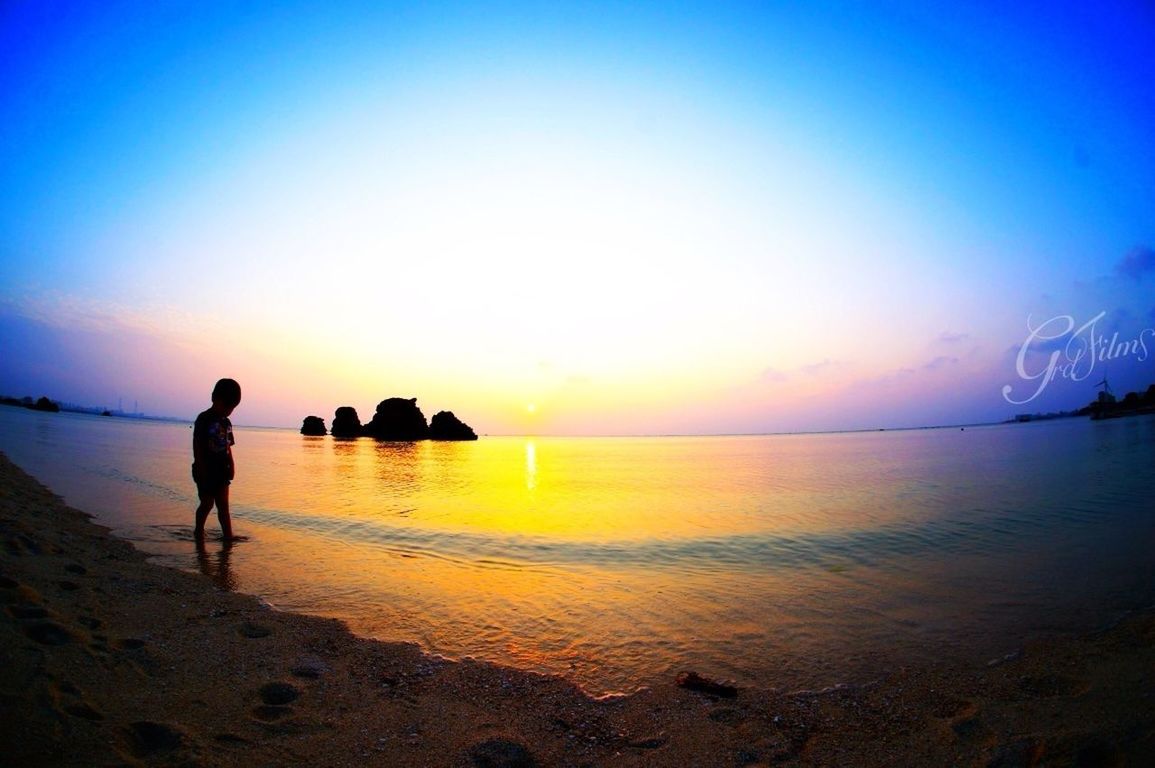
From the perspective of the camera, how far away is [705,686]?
15.9ft

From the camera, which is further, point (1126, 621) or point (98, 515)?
point (98, 515)

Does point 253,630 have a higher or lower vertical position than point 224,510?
lower

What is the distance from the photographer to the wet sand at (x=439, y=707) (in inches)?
133

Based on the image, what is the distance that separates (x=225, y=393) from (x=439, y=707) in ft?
30.6

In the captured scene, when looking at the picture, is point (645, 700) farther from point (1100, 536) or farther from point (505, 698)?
point (1100, 536)

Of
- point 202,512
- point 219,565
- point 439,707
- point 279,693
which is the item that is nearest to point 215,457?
point 202,512

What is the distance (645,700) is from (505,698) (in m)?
1.32

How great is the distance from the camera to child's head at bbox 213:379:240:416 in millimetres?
10445

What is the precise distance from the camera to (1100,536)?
457 inches

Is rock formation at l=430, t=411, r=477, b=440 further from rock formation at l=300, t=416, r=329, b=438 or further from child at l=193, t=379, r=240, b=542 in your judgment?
child at l=193, t=379, r=240, b=542

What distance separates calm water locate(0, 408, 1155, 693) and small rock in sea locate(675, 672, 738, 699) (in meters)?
0.21

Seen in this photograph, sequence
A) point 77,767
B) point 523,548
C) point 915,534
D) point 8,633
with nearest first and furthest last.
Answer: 1. point 77,767
2. point 8,633
3. point 523,548
4. point 915,534

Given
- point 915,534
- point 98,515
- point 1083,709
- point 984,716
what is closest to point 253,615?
point 984,716

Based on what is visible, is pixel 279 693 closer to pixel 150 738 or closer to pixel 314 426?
→ pixel 150 738
